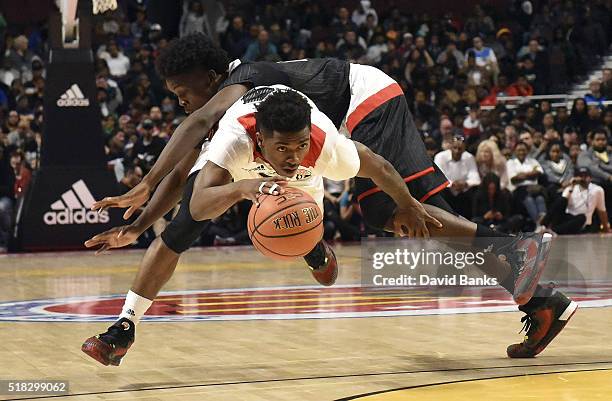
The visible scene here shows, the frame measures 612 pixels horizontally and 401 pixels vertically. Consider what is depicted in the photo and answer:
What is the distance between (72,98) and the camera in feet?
47.2

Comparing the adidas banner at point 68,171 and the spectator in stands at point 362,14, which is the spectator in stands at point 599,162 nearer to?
the spectator in stands at point 362,14

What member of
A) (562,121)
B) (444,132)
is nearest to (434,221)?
(444,132)

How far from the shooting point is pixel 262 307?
8.44 m

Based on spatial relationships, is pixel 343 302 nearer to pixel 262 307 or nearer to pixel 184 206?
pixel 262 307

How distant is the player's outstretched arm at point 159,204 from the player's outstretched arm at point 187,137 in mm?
84

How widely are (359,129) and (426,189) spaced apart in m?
0.53

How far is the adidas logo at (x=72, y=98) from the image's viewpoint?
47.1ft

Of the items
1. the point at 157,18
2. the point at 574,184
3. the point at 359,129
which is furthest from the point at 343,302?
the point at 157,18

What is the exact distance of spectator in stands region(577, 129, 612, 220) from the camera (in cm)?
1673

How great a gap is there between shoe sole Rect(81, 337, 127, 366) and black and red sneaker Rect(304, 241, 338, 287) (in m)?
1.68

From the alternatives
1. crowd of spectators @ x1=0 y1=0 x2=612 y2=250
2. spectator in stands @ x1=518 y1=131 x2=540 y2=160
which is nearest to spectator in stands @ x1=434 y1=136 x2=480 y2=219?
crowd of spectators @ x1=0 y1=0 x2=612 y2=250

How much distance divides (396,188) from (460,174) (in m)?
9.99

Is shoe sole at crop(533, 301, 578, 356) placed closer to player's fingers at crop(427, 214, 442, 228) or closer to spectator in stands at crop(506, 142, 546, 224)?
player's fingers at crop(427, 214, 442, 228)

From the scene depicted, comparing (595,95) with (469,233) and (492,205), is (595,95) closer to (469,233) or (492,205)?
(492,205)
